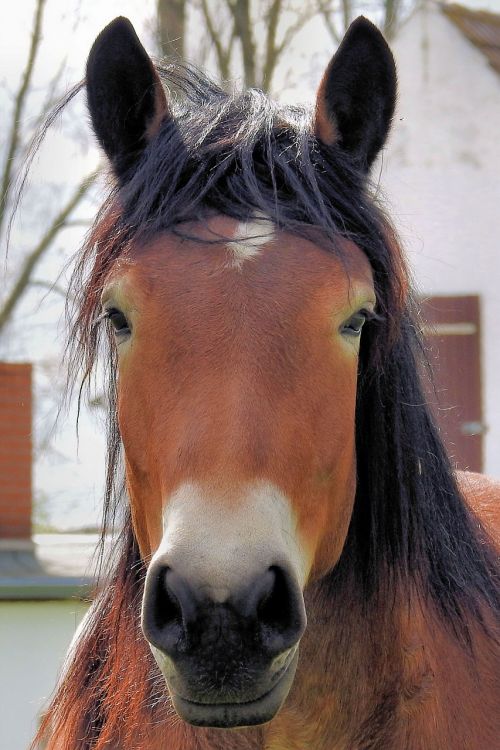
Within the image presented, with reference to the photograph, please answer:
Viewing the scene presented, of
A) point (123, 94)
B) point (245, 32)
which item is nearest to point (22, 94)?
point (245, 32)

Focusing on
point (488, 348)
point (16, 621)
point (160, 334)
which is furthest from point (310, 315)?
point (488, 348)

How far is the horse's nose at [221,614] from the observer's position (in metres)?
1.31

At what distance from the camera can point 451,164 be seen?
8422 millimetres

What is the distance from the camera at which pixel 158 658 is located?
4.75ft

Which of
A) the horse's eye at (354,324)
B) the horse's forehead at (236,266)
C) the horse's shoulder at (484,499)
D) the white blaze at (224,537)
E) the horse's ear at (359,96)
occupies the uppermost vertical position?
the horse's ear at (359,96)

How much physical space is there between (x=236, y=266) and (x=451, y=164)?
288 inches

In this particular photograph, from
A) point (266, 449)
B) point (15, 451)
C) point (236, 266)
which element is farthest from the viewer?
point (15, 451)

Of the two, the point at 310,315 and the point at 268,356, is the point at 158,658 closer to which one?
the point at 268,356

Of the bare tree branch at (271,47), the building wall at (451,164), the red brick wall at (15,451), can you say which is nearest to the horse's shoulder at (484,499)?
the red brick wall at (15,451)

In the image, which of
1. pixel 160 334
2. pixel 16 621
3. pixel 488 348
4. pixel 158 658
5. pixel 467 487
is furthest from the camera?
pixel 488 348

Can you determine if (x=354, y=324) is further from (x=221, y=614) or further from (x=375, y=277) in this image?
(x=221, y=614)

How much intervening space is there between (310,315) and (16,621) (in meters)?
3.53

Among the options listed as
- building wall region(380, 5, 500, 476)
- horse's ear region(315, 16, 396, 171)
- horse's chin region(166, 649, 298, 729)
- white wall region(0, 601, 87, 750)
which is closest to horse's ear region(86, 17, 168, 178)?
horse's ear region(315, 16, 396, 171)

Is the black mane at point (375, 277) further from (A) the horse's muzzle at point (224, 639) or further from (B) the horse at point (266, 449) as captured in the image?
(A) the horse's muzzle at point (224, 639)
